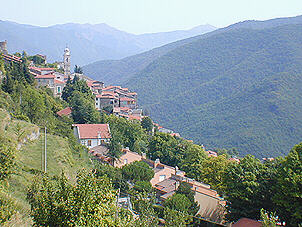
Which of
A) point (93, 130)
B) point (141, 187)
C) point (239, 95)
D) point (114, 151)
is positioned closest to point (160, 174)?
point (114, 151)

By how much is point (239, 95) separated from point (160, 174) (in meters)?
108

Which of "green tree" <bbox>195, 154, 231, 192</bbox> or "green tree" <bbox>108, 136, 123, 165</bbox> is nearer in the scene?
"green tree" <bbox>195, 154, 231, 192</bbox>

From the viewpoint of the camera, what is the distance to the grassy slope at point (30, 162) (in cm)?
1298

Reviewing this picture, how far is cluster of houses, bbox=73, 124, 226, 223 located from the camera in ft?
73.6

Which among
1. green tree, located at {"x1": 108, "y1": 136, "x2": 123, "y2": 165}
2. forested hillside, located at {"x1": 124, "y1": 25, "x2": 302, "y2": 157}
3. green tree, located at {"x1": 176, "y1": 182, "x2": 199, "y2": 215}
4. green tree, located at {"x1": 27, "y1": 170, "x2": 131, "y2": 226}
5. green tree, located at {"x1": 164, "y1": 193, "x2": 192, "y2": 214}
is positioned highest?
green tree, located at {"x1": 27, "y1": 170, "x2": 131, "y2": 226}

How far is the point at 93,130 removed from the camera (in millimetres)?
36875

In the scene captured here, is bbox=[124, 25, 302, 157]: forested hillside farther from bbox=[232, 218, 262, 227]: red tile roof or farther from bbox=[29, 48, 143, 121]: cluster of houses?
bbox=[232, 218, 262, 227]: red tile roof

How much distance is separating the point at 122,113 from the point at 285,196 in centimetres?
4189

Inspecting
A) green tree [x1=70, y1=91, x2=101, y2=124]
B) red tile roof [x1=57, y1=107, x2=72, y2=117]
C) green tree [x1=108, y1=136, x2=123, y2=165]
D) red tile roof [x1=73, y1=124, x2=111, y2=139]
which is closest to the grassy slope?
green tree [x1=108, y1=136, x2=123, y2=165]

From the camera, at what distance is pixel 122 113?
57.8 m

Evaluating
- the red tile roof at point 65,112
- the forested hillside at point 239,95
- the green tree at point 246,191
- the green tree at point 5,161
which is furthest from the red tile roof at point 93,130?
the forested hillside at point 239,95

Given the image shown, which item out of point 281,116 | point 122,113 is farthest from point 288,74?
point 122,113

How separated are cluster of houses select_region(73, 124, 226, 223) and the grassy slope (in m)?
6.70

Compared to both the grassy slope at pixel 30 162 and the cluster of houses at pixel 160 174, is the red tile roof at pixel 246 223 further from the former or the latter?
the grassy slope at pixel 30 162
